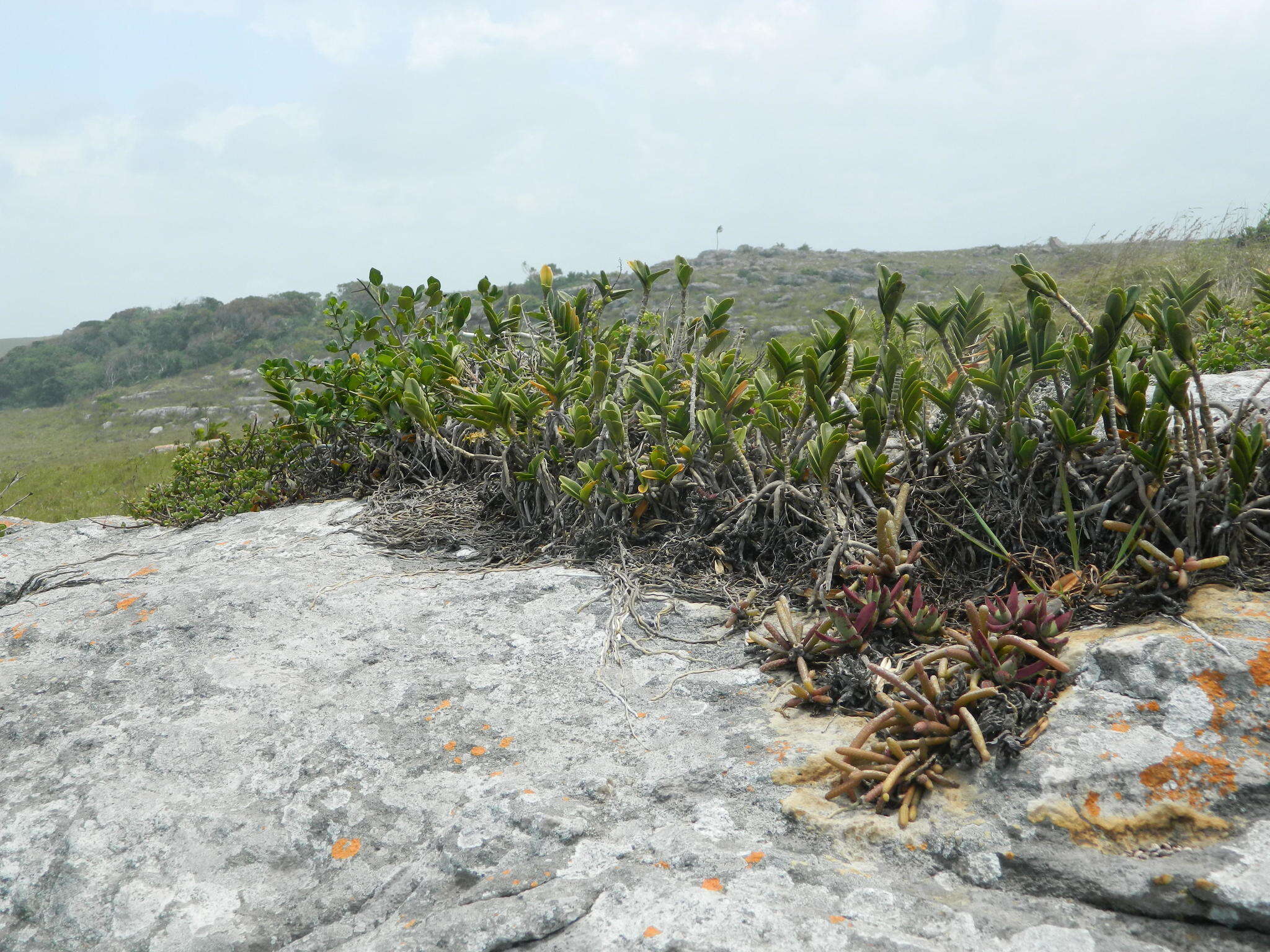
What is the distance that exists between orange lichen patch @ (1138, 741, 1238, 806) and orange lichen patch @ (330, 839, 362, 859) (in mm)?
1804

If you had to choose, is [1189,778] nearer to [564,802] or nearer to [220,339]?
[564,802]

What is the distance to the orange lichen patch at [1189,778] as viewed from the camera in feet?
5.32

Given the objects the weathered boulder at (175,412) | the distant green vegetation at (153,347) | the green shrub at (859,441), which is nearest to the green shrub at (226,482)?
the green shrub at (859,441)

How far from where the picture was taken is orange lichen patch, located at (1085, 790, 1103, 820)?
1.64 meters

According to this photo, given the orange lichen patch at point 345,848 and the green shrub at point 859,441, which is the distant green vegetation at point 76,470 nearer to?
the green shrub at point 859,441

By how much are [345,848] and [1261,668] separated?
2210 mm

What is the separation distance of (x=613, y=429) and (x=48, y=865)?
7.74ft

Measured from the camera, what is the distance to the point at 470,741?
2.29 meters

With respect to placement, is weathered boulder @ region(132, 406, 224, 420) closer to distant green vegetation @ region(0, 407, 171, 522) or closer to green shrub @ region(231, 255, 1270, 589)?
distant green vegetation @ region(0, 407, 171, 522)

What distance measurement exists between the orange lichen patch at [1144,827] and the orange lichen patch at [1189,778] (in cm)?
3

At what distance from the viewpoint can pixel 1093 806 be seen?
1.66 metres

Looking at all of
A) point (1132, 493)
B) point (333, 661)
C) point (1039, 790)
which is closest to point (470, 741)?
point (333, 661)

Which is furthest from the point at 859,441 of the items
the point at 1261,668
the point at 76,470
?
the point at 76,470

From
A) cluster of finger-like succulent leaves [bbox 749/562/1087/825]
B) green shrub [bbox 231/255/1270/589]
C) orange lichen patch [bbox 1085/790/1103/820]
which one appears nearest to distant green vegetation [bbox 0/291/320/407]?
green shrub [bbox 231/255/1270/589]
